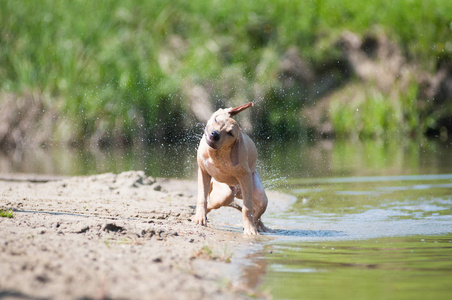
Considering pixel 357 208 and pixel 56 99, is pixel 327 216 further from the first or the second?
pixel 56 99

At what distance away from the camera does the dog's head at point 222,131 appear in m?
6.38

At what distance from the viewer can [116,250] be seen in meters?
5.05

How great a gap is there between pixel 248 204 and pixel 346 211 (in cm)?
254

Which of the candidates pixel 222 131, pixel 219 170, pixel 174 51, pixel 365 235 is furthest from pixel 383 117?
pixel 222 131

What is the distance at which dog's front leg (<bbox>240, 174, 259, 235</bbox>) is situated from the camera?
6.79 metres

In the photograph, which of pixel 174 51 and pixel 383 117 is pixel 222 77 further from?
pixel 383 117

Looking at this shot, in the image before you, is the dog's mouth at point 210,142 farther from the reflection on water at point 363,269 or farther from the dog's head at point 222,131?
the reflection on water at point 363,269

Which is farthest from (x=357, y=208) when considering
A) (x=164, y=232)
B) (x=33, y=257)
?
(x=33, y=257)

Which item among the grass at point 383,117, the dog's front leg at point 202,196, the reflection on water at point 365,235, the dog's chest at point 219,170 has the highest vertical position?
the grass at point 383,117

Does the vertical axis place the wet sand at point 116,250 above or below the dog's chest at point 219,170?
below

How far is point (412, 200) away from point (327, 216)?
1.81 meters

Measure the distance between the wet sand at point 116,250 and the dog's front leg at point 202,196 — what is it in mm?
125

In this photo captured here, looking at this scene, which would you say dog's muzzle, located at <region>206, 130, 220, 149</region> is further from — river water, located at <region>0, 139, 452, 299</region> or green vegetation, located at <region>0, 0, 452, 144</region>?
green vegetation, located at <region>0, 0, 452, 144</region>

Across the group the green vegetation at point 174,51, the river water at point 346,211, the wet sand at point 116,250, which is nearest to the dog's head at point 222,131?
the wet sand at point 116,250
